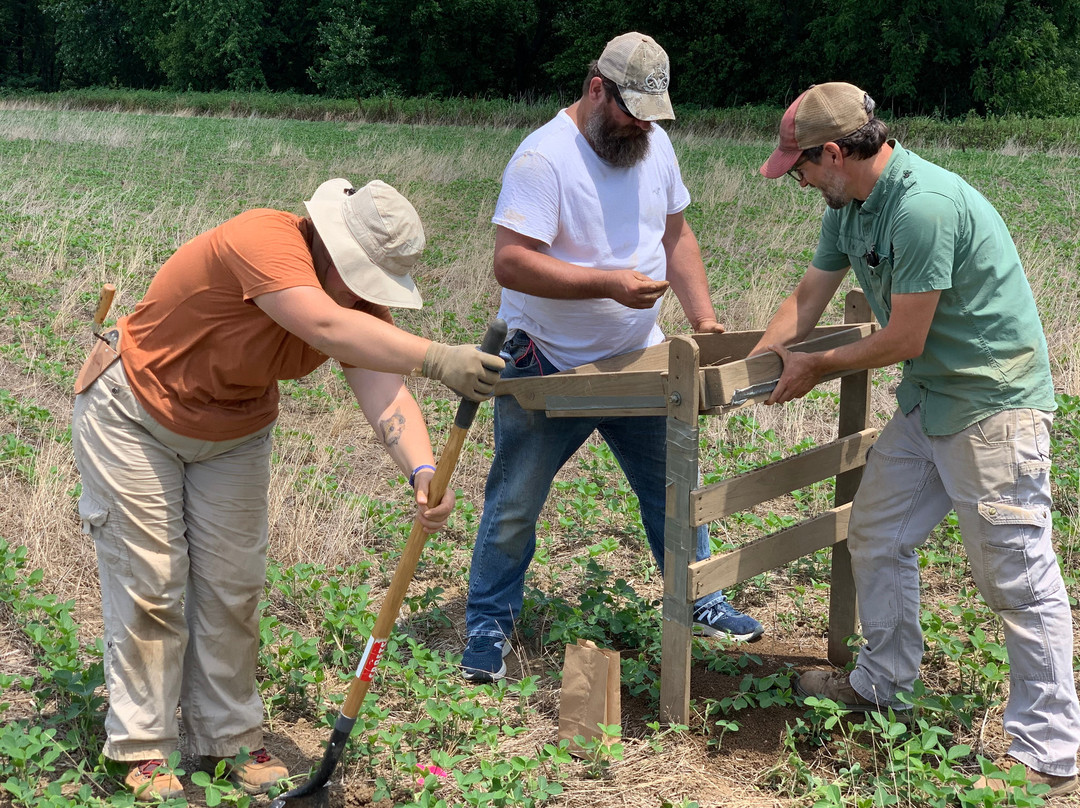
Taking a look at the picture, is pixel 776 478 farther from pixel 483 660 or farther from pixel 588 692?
pixel 483 660

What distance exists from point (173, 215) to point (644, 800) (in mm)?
9952

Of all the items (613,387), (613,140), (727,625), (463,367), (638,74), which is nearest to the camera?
(463,367)

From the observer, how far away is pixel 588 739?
326 centimetres

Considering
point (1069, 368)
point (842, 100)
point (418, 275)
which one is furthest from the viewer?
point (418, 275)

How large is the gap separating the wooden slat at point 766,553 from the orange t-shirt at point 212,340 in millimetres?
1328

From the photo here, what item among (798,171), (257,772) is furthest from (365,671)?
(798,171)

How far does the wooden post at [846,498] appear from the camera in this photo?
3795 mm

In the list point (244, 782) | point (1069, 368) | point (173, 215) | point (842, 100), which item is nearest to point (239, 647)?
point (244, 782)

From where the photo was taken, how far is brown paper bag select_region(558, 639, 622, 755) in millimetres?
3221

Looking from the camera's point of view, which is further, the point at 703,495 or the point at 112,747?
the point at 703,495

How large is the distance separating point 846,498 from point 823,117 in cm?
155

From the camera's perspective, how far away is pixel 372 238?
2.73 metres

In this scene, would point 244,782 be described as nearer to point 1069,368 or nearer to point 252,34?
point 1069,368

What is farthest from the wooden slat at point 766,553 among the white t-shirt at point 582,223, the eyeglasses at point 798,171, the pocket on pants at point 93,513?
the pocket on pants at point 93,513
